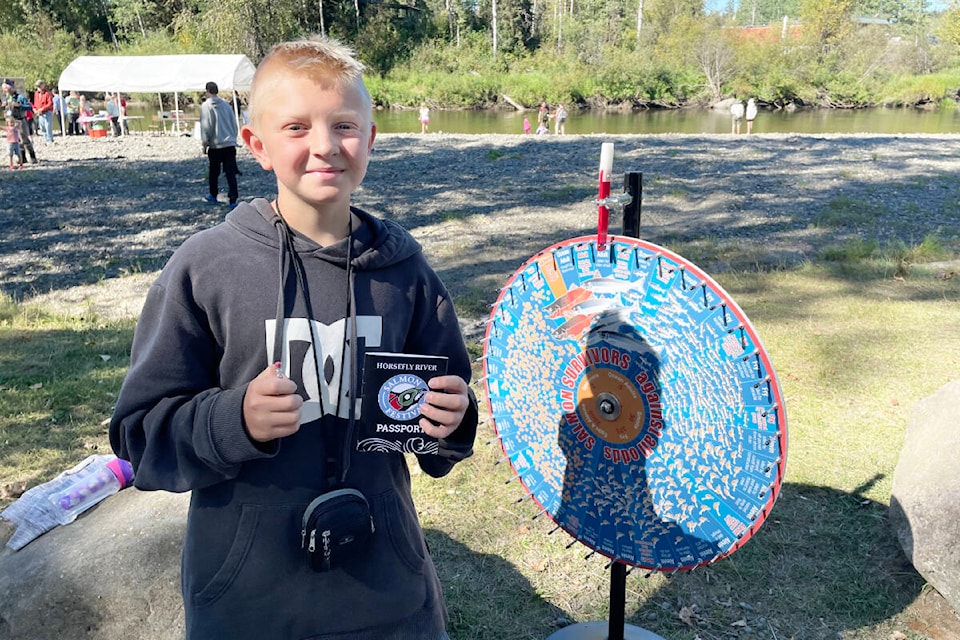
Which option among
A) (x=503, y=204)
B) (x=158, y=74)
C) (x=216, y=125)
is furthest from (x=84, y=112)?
(x=503, y=204)

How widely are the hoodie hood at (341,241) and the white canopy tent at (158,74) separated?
23.6 meters

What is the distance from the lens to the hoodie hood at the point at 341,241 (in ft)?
5.20

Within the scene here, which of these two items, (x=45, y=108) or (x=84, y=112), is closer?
(x=45, y=108)

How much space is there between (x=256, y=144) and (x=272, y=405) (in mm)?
586

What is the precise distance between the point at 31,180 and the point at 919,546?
1591 cm

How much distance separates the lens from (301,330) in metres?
1.56

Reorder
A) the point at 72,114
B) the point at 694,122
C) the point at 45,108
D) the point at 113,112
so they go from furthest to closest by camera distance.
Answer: the point at 694,122, the point at 72,114, the point at 113,112, the point at 45,108

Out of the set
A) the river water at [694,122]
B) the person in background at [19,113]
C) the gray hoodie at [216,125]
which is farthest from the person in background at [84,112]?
the gray hoodie at [216,125]

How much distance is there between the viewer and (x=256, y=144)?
163 cm

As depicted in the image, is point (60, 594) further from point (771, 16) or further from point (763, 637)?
point (771, 16)

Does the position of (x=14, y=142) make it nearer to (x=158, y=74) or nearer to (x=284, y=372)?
(x=158, y=74)

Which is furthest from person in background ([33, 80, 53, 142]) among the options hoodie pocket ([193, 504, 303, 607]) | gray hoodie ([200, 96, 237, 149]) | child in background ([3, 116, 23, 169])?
hoodie pocket ([193, 504, 303, 607])

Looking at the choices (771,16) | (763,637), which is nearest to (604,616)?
(763,637)

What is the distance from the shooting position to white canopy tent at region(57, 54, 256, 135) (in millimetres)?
23562
